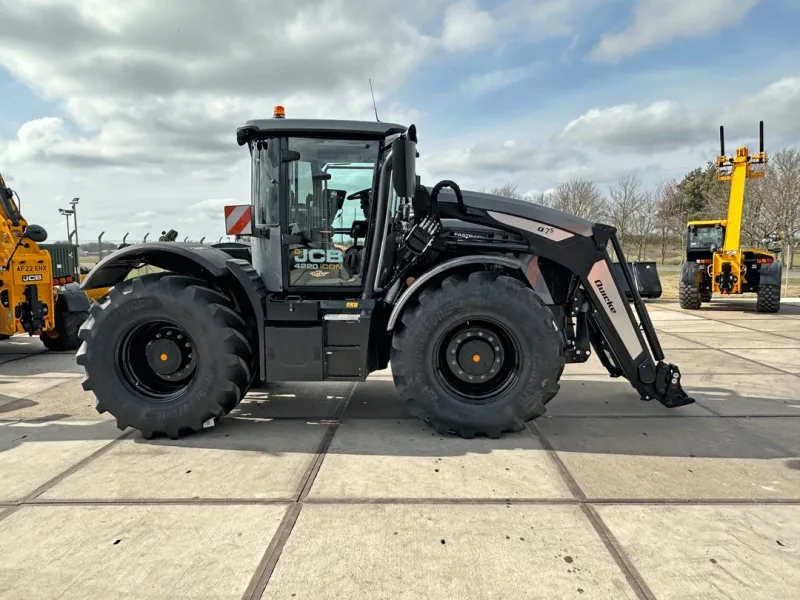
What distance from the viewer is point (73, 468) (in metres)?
3.75

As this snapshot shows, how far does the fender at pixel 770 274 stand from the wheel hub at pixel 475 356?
11.2 metres

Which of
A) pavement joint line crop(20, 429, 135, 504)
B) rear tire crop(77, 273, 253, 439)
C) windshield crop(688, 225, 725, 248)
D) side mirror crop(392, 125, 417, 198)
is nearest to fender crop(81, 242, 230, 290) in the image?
rear tire crop(77, 273, 253, 439)

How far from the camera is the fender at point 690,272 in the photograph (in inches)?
530

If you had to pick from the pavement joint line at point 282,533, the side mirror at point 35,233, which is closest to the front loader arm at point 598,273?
the pavement joint line at point 282,533

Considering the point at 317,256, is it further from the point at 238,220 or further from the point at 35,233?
the point at 35,233

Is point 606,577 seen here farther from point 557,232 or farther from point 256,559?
point 557,232

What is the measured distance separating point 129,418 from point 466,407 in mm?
2615

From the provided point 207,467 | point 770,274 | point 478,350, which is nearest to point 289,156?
point 478,350

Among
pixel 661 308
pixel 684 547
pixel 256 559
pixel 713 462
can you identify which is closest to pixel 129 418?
pixel 256 559

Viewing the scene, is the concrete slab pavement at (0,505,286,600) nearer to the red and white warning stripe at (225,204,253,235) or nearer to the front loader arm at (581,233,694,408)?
the red and white warning stripe at (225,204,253,235)

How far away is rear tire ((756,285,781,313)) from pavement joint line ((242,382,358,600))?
39.8 ft

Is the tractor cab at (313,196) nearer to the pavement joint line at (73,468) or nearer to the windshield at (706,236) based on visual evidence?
the pavement joint line at (73,468)

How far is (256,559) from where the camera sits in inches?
104

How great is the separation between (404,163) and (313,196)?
94cm
